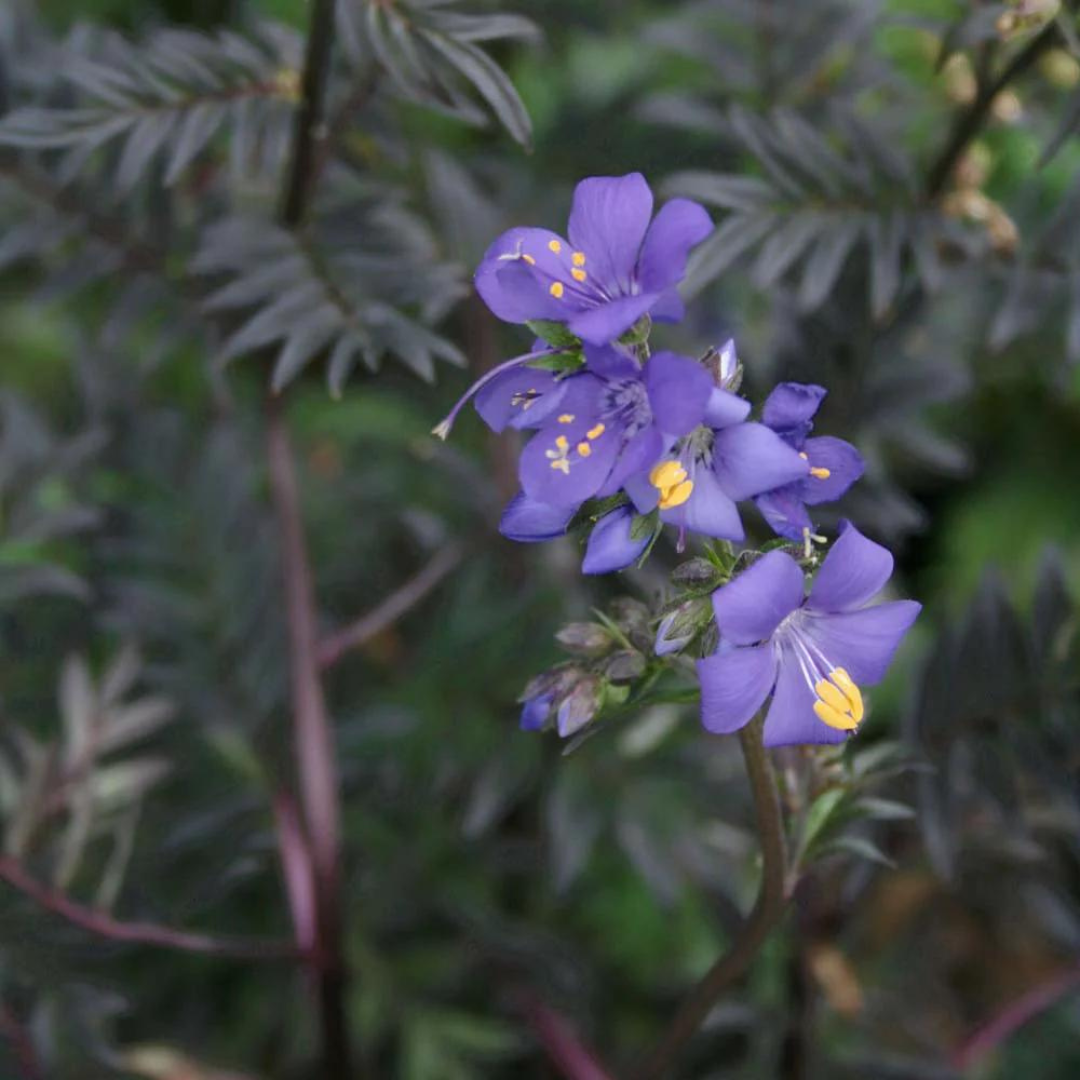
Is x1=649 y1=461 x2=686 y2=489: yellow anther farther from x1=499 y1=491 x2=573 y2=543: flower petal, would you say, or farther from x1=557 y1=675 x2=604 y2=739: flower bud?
x1=557 y1=675 x2=604 y2=739: flower bud

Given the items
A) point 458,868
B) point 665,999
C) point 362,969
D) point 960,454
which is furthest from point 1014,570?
point 362,969

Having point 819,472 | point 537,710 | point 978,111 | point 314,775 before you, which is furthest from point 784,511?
point 314,775

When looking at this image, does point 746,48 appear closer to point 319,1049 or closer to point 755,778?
point 755,778

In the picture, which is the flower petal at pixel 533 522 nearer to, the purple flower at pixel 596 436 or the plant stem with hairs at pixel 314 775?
the purple flower at pixel 596 436

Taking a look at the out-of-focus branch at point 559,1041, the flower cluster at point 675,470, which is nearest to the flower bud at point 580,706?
the flower cluster at point 675,470

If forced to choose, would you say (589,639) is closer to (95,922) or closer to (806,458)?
(806,458)
